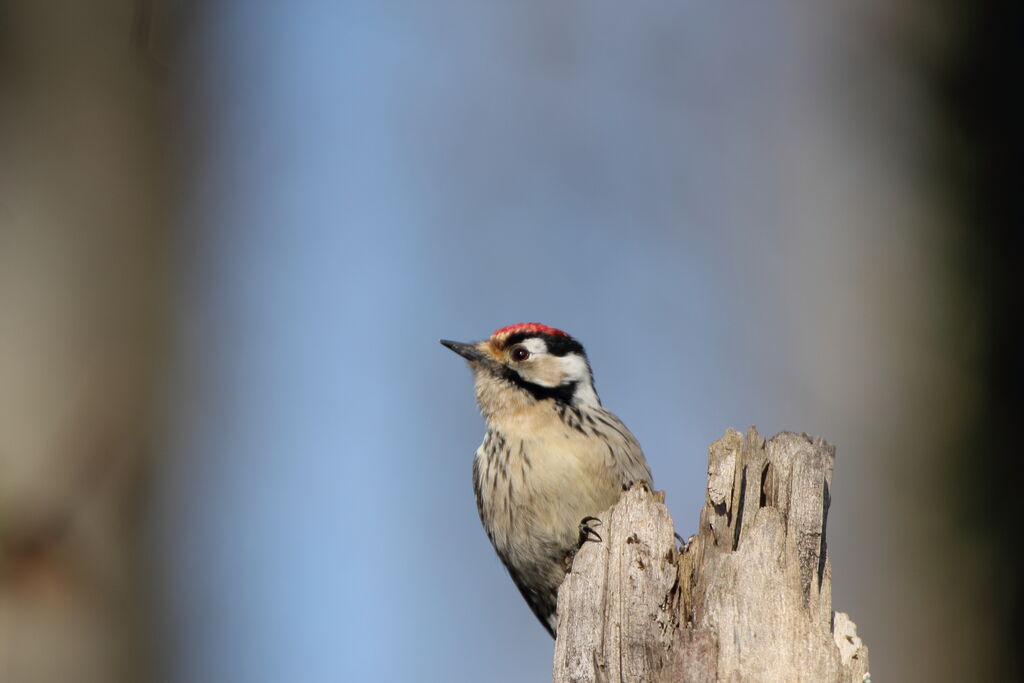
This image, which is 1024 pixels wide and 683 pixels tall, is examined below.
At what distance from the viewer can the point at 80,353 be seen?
2490 mm

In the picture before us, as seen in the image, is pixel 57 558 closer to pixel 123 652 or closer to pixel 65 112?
pixel 123 652

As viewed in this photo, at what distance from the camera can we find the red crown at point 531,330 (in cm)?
509

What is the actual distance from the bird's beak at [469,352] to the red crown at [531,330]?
0.12 meters

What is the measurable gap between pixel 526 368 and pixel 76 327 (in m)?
2.67

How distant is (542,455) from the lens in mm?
4414

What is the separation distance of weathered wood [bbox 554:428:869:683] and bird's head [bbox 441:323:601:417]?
5.62ft

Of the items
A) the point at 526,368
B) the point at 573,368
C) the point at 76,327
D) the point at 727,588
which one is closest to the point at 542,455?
the point at 526,368

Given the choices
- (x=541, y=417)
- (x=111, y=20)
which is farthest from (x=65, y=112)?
(x=541, y=417)

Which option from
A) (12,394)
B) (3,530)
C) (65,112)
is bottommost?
(3,530)

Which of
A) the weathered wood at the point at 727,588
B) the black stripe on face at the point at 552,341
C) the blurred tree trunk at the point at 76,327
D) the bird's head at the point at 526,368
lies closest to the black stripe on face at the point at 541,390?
the bird's head at the point at 526,368

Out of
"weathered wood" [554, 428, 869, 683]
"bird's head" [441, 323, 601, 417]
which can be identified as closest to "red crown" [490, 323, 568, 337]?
"bird's head" [441, 323, 601, 417]

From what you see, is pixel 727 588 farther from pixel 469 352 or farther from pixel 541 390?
pixel 469 352

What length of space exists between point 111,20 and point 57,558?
4.23 ft

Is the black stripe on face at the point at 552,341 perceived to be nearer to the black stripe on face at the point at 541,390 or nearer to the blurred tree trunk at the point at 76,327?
the black stripe on face at the point at 541,390
